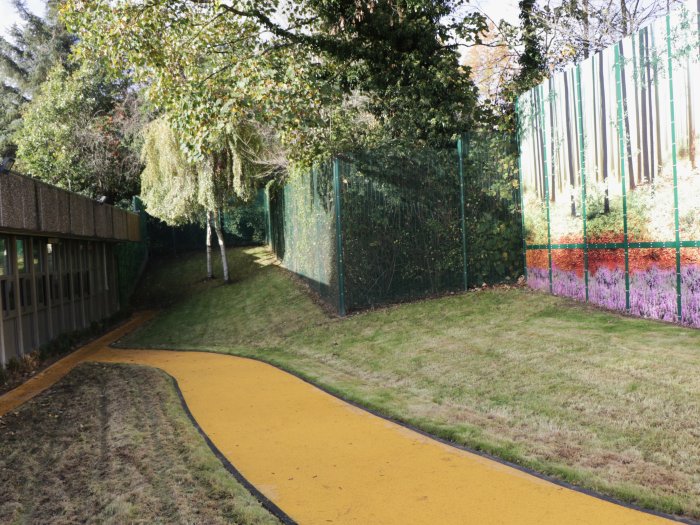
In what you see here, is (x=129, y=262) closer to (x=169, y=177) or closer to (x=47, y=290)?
(x=169, y=177)

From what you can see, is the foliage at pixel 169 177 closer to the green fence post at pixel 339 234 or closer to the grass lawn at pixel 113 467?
the green fence post at pixel 339 234

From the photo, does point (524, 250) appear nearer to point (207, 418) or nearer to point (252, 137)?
point (207, 418)

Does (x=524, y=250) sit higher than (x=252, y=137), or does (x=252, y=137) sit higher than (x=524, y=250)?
(x=252, y=137)

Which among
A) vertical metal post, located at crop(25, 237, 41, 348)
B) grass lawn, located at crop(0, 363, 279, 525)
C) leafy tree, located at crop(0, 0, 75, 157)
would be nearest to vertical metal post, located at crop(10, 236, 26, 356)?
vertical metal post, located at crop(25, 237, 41, 348)

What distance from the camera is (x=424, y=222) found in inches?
495

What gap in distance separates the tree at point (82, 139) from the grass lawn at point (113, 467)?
21.2 metres

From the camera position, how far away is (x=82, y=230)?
13414 millimetres

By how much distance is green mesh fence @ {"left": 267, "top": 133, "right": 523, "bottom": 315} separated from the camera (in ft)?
40.7

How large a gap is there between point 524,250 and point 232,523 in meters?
9.54

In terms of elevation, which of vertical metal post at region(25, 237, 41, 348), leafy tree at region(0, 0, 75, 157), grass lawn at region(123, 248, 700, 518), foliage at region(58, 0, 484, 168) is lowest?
grass lawn at region(123, 248, 700, 518)

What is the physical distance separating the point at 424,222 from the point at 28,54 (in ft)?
124

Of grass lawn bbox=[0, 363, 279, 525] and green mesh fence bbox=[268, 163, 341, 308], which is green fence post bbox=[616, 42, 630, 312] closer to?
green mesh fence bbox=[268, 163, 341, 308]

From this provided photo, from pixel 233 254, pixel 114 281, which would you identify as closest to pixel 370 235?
pixel 114 281

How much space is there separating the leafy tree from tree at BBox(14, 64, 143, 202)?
9999 millimetres
